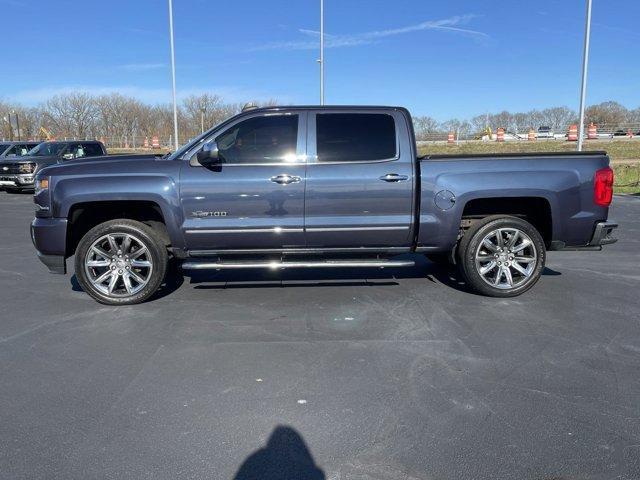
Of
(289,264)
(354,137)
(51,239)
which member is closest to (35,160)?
(51,239)

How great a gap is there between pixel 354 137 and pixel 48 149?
17.1 meters

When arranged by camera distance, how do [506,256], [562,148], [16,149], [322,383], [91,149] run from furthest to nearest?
[562,148]
[16,149]
[91,149]
[506,256]
[322,383]

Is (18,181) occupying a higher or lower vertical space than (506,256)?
higher

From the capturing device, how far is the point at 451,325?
15.9ft

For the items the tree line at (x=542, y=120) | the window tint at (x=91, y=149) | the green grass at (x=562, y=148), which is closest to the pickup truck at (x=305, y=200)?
the window tint at (x=91, y=149)

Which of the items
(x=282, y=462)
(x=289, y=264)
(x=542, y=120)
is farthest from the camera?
(x=542, y=120)

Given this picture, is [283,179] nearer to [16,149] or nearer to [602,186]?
[602,186]

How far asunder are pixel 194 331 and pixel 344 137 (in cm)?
250

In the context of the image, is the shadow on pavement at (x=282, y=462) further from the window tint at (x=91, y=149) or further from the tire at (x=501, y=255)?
the window tint at (x=91, y=149)

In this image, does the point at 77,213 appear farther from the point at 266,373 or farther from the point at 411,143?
the point at 411,143

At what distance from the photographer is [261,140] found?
5480 mm

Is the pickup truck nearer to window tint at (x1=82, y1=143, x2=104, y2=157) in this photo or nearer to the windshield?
window tint at (x1=82, y1=143, x2=104, y2=157)

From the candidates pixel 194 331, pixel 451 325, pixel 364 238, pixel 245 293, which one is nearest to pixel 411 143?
pixel 364 238

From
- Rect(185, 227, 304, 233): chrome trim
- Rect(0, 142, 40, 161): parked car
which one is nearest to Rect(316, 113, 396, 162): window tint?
Rect(185, 227, 304, 233): chrome trim
